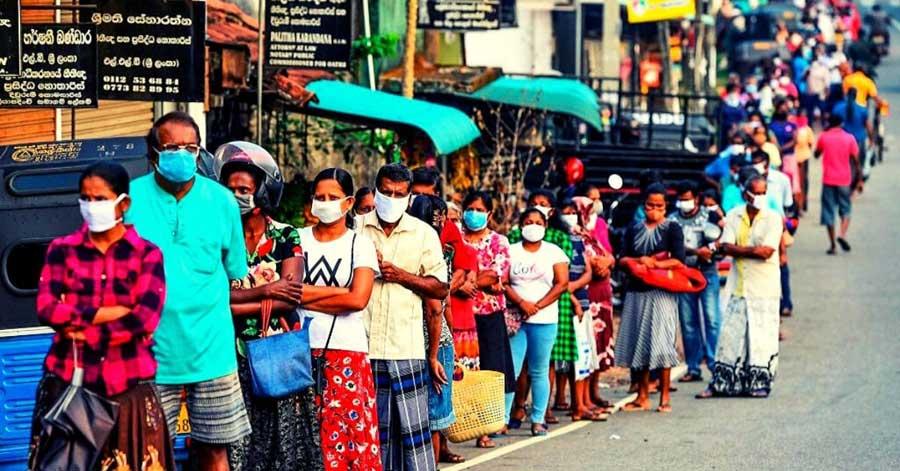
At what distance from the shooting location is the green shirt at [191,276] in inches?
308

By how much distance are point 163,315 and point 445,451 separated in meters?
4.49

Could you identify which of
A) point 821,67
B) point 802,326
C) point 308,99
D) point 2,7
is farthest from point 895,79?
point 2,7

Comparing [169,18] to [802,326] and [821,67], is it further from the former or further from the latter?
[821,67]

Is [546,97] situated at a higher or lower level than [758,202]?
higher

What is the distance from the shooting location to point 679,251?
47.3 ft

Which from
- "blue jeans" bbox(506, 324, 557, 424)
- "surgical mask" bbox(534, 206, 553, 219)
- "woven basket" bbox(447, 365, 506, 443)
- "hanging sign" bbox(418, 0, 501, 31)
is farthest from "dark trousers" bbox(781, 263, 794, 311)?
"woven basket" bbox(447, 365, 506, 443)

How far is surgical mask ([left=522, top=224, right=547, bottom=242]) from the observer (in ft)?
42.3

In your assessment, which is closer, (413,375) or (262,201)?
(262,201)

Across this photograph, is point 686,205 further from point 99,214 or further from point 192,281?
point 99,214

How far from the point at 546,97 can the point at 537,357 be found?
9.56m

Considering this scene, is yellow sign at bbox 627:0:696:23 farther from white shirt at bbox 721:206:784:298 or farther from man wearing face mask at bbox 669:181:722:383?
white shirt at bbox 721:206:784:298

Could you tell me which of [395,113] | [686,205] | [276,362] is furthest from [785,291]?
[276,362]

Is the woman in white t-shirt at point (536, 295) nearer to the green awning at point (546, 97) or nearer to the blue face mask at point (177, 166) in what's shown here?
the blue face mask at point (177, 166)

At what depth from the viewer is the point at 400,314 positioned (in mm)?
9617
